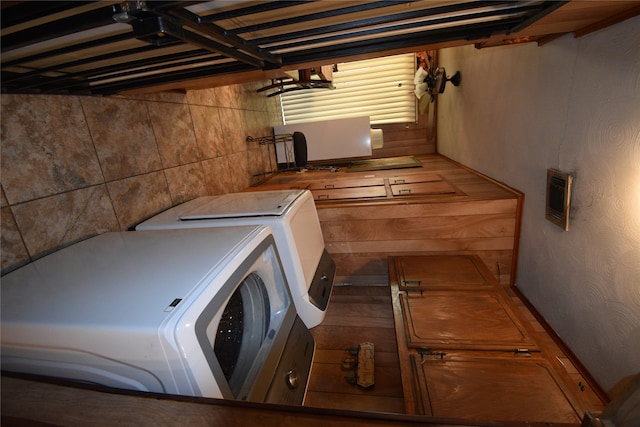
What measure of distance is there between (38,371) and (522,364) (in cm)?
151

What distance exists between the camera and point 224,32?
0.78 metres

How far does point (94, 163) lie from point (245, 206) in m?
0.66

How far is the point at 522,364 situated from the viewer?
1.07m

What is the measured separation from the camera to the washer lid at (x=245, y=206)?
48.5 inches

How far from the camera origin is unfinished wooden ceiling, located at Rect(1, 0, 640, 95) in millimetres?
601

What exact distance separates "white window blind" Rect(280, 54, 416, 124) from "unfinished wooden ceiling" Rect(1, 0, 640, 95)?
9.36ft

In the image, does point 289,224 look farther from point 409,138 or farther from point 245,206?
point 409,138

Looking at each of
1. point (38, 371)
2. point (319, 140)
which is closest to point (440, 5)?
point (38, 371)

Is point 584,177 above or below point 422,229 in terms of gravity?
above

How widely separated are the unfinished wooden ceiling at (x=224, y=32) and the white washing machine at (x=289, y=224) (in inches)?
23.5

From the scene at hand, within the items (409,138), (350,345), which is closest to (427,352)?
(350,345)

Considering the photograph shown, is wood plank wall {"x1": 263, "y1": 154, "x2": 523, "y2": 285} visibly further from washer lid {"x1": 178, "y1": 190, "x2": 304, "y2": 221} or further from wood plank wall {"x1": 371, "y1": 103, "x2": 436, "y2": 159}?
wood plank wall {"x1": 371, "y1": 103, "x2": 436, "y2": 159}

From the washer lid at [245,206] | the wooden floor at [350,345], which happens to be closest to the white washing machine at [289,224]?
the washer lid at [245,206]

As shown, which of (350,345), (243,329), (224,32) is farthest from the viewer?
(350,345)
